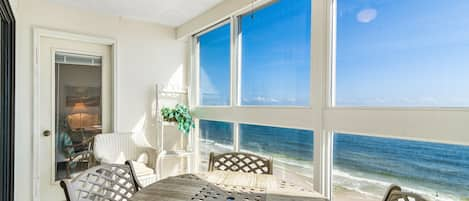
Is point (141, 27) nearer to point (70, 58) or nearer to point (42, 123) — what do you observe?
point (70, 58)

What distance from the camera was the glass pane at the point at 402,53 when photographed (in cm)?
139

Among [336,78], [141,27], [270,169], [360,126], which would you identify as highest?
[141,27]

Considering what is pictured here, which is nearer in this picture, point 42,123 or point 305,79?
point 305,79

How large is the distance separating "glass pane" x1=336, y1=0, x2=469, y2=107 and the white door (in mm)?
2851

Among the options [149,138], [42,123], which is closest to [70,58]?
[42,123]

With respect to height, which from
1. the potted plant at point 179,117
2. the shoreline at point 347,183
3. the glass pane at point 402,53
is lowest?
the shoreline at point 347,183

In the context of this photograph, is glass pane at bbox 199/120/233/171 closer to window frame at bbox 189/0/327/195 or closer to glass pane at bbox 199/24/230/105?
window frame at bbox 189/0/327/195

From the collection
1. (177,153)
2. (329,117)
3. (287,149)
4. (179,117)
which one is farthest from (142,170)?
(329,117)

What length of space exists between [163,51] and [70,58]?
1.14 meters

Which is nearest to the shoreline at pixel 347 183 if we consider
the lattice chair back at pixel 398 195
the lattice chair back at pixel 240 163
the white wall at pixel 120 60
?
the lattice chair back at pixel 240 163

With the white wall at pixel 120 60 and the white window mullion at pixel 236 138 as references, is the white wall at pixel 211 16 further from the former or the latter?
the white window mullion at pixel 236 138

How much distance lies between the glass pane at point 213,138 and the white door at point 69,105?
1205 millimetres

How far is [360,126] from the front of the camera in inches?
69.7

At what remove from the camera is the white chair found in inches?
119
